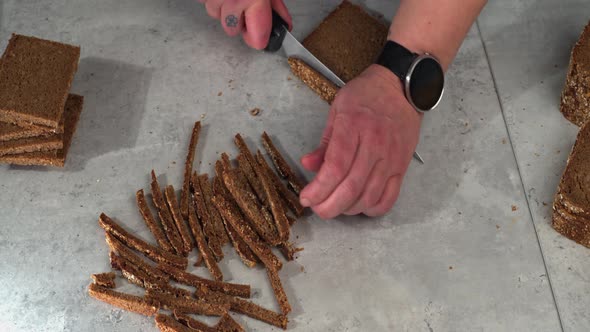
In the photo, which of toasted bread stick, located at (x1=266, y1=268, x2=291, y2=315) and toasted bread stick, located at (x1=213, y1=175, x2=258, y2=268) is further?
toasted bread stick, located at (x1=213, y1=175, x2=258, y2=268)

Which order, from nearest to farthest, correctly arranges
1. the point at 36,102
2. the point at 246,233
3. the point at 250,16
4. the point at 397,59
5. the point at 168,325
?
1. the point at 168,325
2. the point at 246,233
3. the point at 36,102
4. the point at 397,59
5. the point at 250,16

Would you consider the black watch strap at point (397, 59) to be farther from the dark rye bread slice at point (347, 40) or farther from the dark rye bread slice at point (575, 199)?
the dark rye bread slice at point (575, 199)

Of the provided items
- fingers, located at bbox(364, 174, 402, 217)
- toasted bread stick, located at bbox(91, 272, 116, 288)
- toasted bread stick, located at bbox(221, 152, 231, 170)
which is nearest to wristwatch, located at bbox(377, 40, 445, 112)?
fingers, located at bbox(364, 174, 402, 217)

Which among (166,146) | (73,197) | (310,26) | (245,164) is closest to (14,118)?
(73,197)

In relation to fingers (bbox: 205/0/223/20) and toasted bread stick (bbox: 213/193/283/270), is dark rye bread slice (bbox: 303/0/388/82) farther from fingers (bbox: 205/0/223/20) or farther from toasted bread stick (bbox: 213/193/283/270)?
toasted bread stick (bbox: 213/193/283/270)

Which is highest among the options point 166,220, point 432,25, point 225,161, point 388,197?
point 432,25

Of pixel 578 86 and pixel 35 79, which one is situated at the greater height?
pixel 578 86

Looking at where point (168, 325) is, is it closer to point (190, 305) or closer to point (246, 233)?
point (190, 305)

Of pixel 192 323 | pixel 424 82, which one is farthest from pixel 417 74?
pixel 192 323
